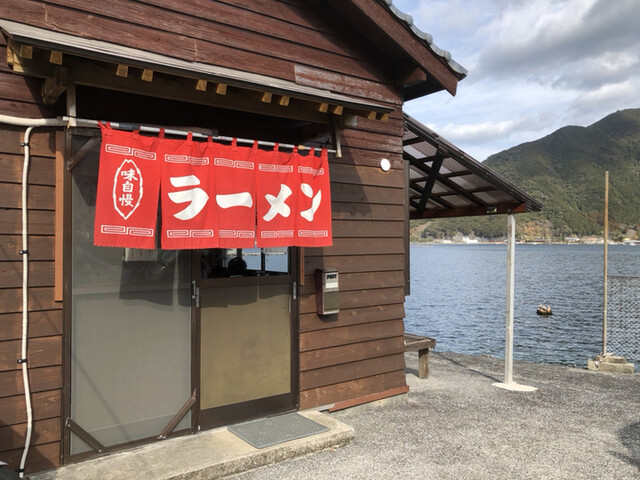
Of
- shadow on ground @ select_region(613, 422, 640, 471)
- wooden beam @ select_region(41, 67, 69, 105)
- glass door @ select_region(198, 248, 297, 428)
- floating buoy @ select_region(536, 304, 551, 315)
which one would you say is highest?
wooden beam @ select_region(41, 67, 69, 105)

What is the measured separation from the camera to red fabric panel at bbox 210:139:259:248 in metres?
4.39

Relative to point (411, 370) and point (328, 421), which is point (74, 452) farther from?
point (411, 370)

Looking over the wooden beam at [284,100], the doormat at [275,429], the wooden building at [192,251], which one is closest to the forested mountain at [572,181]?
the wooden building at [192,251]

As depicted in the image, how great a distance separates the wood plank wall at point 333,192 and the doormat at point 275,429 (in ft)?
1.54

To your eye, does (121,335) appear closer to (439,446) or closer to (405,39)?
(439,446)

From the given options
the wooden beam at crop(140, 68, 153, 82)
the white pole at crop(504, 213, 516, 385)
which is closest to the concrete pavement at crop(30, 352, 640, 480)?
the white pole at crop(504, 213, 516, 385)

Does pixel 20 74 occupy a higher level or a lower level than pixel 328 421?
higher

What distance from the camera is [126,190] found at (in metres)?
3.91

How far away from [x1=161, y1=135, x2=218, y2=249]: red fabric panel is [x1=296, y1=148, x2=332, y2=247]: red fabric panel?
3.34 ft

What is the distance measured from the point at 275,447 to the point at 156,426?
1.17 m

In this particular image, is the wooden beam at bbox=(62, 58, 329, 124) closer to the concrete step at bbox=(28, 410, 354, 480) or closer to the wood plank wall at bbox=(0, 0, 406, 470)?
the wood plank wall at bbox=(0, 0, 406, 470)

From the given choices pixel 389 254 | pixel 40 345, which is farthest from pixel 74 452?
pixel 389 254

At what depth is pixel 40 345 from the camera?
3912mm

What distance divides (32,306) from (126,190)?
125 centimetres
